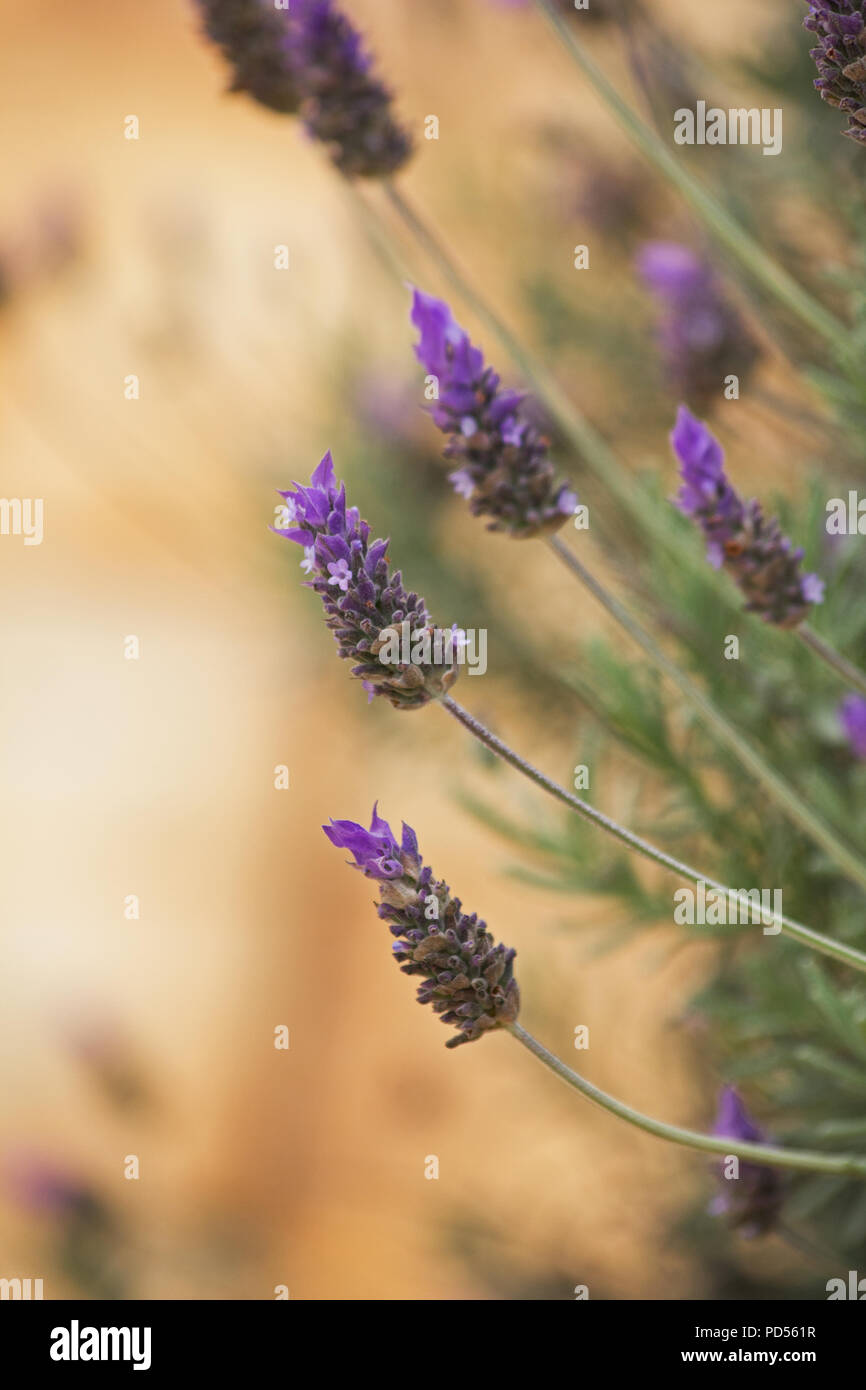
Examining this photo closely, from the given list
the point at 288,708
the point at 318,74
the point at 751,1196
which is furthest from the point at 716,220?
the point at 288,708

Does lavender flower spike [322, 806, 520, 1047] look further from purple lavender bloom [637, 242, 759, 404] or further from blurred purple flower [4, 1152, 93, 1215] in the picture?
blurred purple flower [4, 1152, 93, 1215]

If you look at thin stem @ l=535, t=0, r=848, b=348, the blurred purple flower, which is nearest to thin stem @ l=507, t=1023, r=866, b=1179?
thin stem @ l=535, t=0, r=848, b=348

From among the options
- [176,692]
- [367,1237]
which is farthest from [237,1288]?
[176,692]

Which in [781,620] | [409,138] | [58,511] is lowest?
[781,620]

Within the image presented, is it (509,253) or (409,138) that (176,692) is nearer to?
(509,253)

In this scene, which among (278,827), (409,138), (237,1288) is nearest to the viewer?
(409,138)

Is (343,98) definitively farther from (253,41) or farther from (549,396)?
(549,396)

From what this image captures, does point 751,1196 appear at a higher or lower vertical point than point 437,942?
lower
